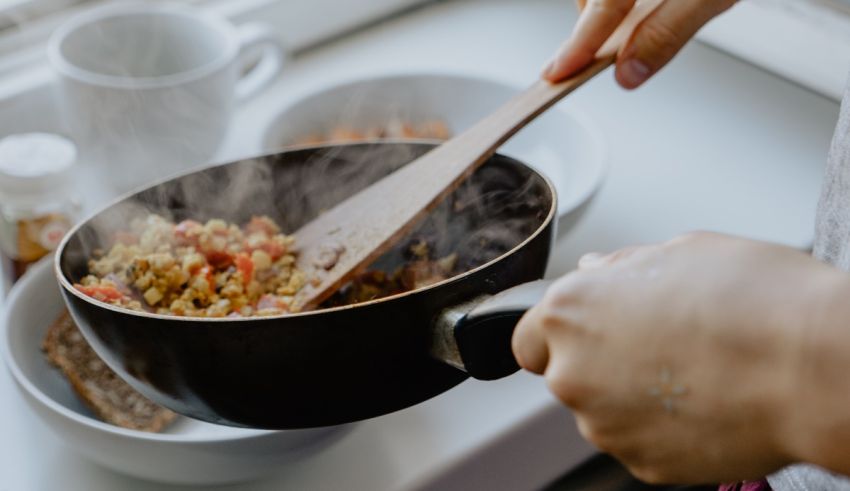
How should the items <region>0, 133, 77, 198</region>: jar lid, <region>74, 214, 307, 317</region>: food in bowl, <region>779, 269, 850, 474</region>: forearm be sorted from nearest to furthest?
<region>779, 269, 850, 474</region>: forearm → <region>74, 214, 307, 317</region>: food in bowl → <region>0, 133, 77, 198</region>: jar lid

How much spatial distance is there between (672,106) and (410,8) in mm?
368

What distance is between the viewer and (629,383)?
40 cm

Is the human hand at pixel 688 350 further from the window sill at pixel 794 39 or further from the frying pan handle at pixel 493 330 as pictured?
the window sill at pixel 794 39

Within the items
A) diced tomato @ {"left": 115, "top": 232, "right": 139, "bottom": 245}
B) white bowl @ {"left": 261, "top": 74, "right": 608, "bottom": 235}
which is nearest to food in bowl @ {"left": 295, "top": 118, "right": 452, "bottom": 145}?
white bowl @ {"left": 261, "top": 74, "right": 608, "bottom": 235}

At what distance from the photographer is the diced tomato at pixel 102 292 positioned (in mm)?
587

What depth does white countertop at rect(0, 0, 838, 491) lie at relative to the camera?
67cm

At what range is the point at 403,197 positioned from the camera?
67 cm

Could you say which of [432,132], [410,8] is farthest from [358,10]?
[432,132]

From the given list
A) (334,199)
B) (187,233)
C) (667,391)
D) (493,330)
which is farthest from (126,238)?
(667,391)

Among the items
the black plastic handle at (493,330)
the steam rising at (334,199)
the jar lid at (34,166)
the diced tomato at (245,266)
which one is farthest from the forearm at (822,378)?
the jar lid at (34,166)

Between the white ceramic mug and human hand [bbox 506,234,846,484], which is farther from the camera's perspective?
the white ceramic mug

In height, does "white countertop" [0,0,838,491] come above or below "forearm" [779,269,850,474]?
below

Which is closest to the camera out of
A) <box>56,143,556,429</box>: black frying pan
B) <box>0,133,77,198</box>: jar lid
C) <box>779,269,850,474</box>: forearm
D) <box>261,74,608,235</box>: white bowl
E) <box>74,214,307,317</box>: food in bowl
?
<box>779,269,850,474</box>: forearm

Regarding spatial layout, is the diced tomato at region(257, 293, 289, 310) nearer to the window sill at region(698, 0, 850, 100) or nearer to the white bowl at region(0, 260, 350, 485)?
the white bowl at region(0, 260, 350, 485)
